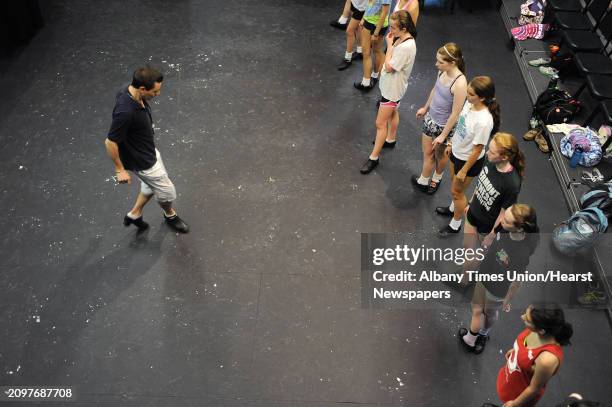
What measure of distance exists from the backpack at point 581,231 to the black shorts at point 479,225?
3.84ft

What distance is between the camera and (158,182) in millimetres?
4418

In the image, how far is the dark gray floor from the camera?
4047mm

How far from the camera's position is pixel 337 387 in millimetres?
3988

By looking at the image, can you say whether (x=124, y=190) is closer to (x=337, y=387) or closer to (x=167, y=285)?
(x=167, y=285)

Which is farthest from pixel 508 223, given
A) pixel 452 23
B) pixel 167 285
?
pixel 452 23

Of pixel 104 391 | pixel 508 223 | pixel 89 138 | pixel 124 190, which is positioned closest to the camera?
pixel 508 223

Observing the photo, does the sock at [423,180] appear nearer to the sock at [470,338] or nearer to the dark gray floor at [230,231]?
the dark gray floor at [230,231]

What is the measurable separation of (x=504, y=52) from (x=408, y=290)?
4075mm

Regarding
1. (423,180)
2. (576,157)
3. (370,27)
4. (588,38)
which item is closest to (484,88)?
(423,180)

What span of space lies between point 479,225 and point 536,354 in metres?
1.24

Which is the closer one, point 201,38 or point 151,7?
point 201,38

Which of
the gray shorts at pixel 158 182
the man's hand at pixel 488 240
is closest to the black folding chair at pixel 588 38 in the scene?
the man's hand at pixel 488 240

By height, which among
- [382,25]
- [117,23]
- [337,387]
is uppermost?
[382,25]

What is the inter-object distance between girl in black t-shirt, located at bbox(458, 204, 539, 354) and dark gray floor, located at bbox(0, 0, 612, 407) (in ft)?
1.67
